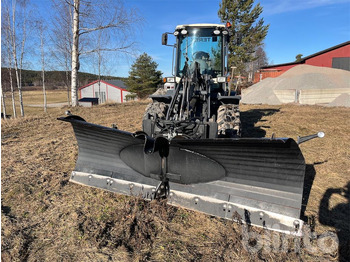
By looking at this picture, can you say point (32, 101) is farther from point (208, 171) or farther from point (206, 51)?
point (208, 171)

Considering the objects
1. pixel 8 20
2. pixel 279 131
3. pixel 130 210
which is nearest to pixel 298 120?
pixel 279 131

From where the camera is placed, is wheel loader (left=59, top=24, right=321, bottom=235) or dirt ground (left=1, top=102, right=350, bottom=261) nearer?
dirt ground (left=1, top=102, right=350, bottom=261)

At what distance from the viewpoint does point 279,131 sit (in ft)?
20.8

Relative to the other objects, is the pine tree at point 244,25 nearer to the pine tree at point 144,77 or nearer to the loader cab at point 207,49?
the pine tree at point 144,77

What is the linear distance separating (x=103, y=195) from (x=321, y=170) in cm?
344

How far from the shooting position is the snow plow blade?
229cm

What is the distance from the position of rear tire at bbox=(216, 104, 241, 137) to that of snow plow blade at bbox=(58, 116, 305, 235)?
5.09 feet

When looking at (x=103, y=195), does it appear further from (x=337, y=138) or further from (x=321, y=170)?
(x=337, y=138)

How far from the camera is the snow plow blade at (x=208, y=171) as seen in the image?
2285 mm

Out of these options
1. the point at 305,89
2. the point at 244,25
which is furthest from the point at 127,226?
the point at 244,25

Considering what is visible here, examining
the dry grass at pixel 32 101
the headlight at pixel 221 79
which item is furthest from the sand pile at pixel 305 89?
the dry grass at pixel 32 101

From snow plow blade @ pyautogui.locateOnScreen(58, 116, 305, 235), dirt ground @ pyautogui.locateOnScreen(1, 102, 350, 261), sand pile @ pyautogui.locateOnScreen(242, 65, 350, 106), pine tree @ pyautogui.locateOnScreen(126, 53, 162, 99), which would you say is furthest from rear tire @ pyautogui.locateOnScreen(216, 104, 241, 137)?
pine tree @ pyautogui.locateOnScreen(126, 53, 162, 99)

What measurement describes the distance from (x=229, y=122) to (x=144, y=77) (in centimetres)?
2698

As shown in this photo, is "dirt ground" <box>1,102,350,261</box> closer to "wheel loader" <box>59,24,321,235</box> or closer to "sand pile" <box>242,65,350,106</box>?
"wheel loader" <box>59,24,321,235</box>
